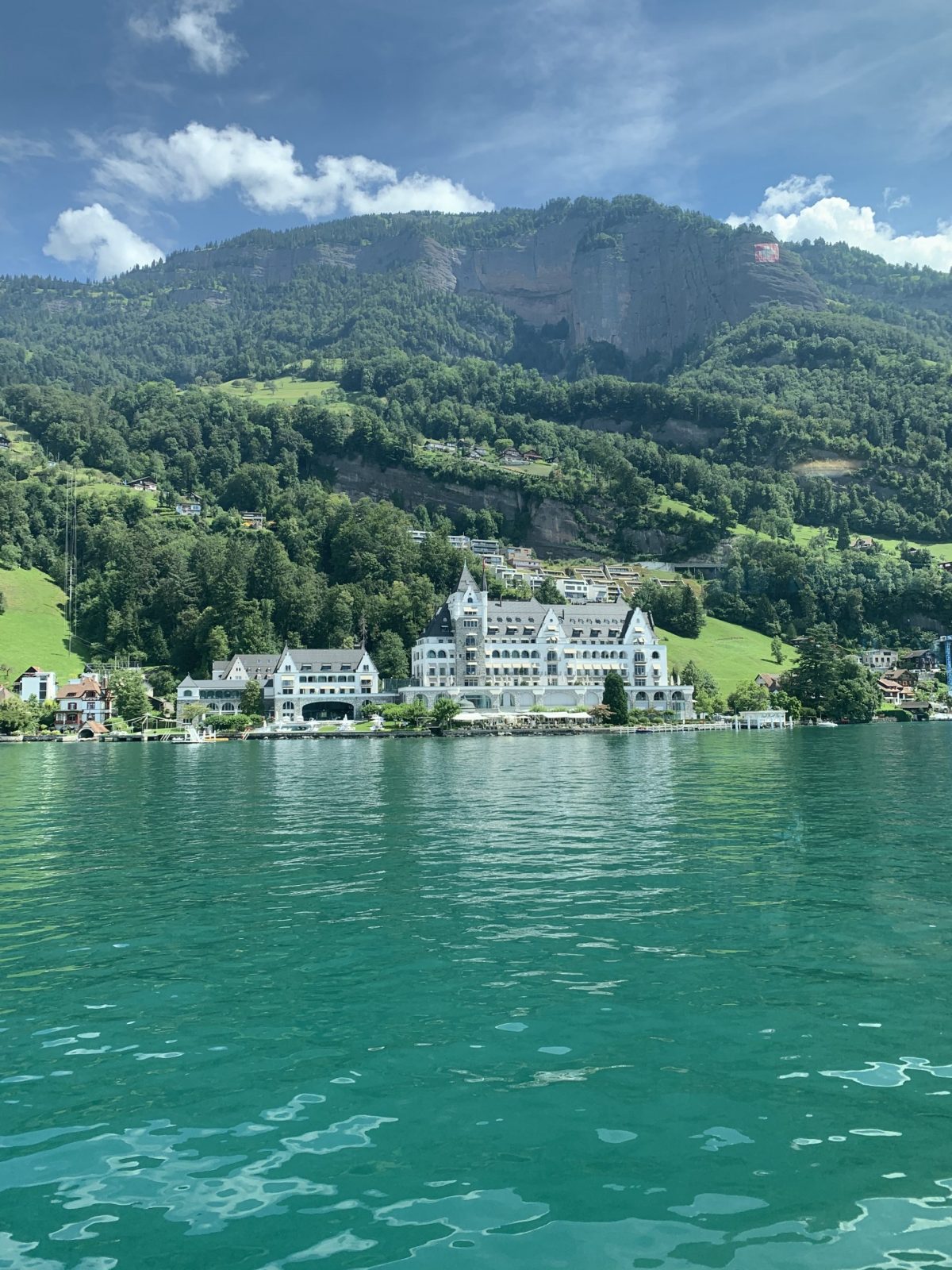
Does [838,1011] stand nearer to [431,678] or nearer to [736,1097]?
[736,1097]

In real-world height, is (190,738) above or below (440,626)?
below

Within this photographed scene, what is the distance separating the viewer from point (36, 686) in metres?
144

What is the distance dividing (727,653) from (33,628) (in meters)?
124

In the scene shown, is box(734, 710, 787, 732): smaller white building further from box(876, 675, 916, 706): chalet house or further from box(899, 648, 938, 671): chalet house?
box(899, 648, 938, 671): chalet house

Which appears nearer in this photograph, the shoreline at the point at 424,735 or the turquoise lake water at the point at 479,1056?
the turquoise lake water at the point at 479,1056

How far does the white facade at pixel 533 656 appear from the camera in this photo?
15350 centimetres

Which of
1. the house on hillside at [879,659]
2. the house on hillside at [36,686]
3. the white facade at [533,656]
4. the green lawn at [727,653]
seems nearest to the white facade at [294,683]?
the white facade at [533,656]

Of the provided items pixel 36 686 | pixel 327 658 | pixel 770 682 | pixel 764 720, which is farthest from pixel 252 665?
pixel 770 682

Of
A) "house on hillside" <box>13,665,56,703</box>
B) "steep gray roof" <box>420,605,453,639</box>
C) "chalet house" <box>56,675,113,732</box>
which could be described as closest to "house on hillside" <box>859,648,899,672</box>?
"steep gray roof" <box>420,605,453,639</box>

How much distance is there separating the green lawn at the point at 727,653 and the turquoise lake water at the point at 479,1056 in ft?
444

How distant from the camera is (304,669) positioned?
154125 mm

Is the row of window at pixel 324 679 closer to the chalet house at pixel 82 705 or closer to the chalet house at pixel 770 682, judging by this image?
the chalet house at pixel 82 705

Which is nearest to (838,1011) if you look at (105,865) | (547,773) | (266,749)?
(105,865)

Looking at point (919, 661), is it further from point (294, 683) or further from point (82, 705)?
point (82, 705)
